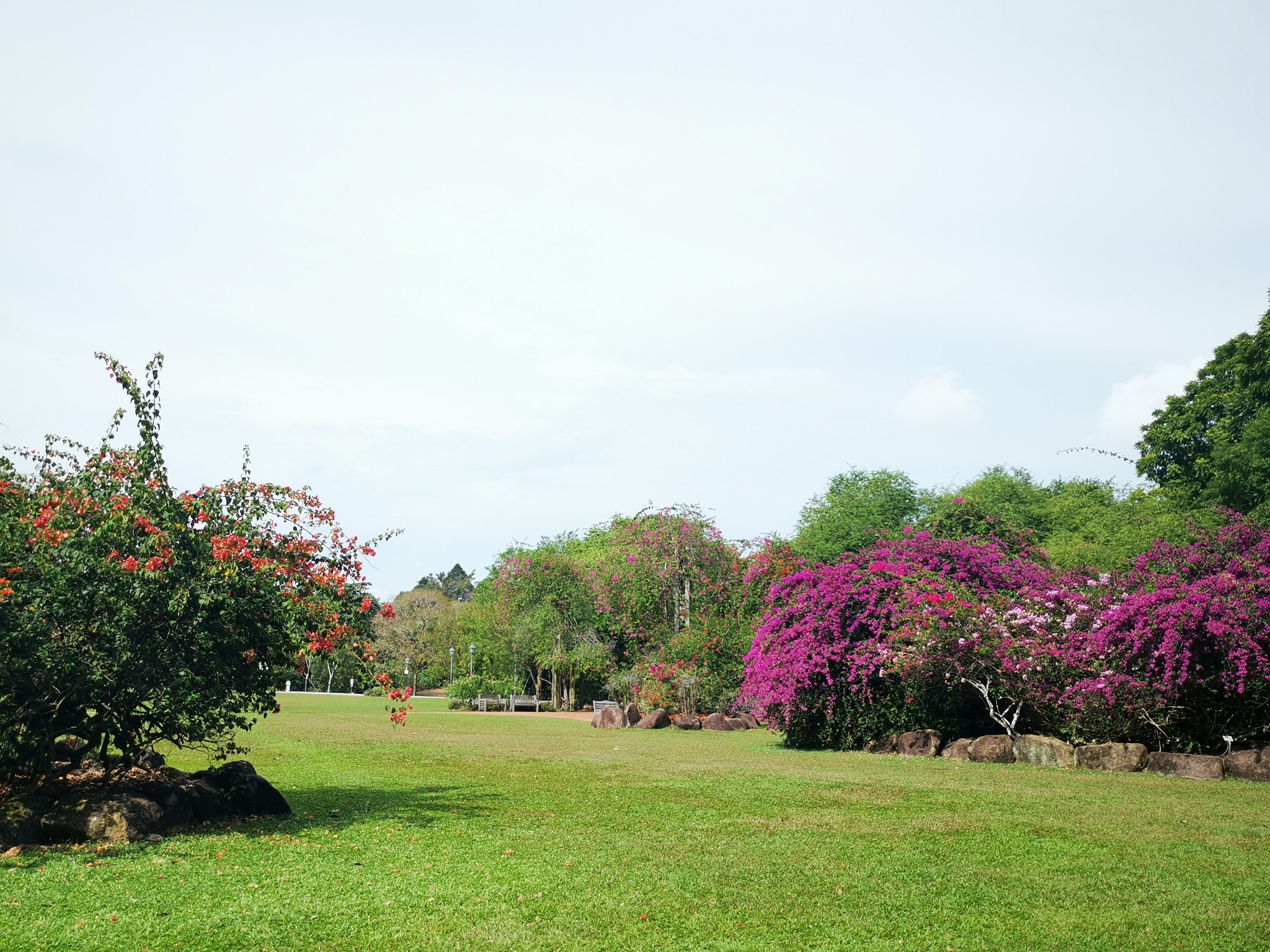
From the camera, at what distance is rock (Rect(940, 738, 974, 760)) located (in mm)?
15797

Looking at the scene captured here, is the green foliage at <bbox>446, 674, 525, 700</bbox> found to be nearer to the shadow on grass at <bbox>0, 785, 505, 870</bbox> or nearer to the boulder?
the boulder

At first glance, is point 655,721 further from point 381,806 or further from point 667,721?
point 381,806

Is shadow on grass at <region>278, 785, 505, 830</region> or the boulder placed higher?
shadow on grass at <region>278, 785, 505, 830</region>

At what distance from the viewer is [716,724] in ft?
81.6

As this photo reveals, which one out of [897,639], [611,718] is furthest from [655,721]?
[897,639]

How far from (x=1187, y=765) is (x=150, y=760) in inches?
514

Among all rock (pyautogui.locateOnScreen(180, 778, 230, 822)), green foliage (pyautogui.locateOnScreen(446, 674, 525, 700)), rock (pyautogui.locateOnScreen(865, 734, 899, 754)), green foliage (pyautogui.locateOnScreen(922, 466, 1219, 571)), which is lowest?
green foliage (pyautogui.locateOnScreen(446, 674, 525, 700))

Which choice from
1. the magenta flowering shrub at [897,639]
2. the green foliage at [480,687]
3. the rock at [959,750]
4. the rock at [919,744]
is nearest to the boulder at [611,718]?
the magenta flowering shrub at [897,639]

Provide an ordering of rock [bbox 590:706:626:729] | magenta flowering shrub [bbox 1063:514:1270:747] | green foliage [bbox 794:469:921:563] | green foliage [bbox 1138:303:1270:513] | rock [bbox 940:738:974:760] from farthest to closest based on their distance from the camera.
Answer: green foliage [bbox 794:469:921:563] < green foliage [bbox 1138:303:1270:513] < rock [bbox 590:706:626:729] < rock [bbox 940:738:974:760] < magenta flowering shrub [bbox 1063:514:1270:747]

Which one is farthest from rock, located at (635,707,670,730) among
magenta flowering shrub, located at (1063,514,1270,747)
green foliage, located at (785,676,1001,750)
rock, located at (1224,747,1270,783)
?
rock, located at (1224,747,1270,783)

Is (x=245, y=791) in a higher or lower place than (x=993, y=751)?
higher

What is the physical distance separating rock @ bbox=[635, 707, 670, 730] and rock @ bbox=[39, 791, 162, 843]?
17.7 m

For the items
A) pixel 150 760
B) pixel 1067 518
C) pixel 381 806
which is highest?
pixel 1067 518

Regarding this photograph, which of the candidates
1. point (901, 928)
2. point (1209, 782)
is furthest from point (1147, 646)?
point (901, 928)
